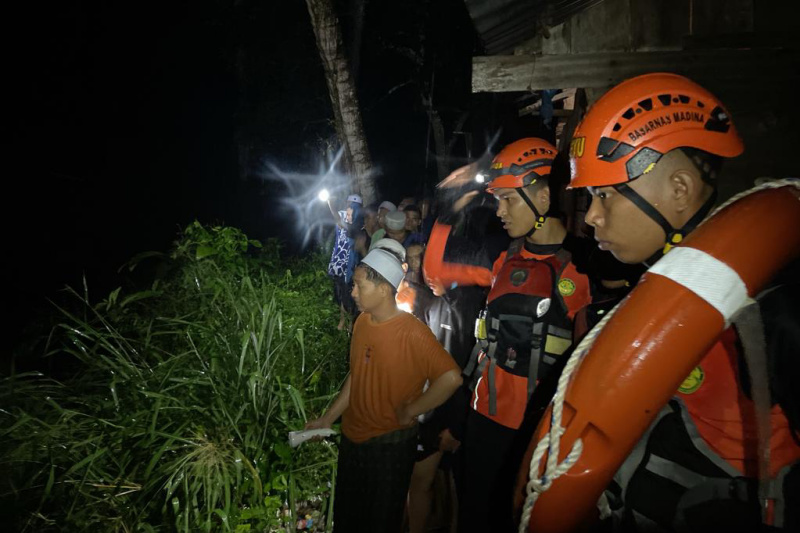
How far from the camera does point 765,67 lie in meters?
2.38

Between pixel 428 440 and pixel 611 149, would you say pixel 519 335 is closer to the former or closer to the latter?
pixel 611 149

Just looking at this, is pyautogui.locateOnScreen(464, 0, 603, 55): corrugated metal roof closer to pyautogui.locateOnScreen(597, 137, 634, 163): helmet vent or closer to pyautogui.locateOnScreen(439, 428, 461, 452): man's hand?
pyautogui.locateOnScreen(597, 137, 634, 163): helmet vent

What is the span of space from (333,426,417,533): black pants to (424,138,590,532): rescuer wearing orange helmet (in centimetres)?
40

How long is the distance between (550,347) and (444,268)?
788 millimetres

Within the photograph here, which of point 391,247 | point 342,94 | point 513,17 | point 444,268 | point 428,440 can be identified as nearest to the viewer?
point 444,268

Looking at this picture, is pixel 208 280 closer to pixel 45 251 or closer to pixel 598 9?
pixel 45 251

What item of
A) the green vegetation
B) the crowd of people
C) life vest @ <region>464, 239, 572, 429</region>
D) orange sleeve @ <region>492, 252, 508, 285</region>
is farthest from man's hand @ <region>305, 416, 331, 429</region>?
orange sleeve @ <region>492, 252, 508, 285</region>

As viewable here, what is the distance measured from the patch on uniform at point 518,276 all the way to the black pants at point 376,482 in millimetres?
1130

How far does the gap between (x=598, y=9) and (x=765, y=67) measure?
1.21m

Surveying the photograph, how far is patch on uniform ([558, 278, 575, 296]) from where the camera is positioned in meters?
2.15

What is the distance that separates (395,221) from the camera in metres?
5.20

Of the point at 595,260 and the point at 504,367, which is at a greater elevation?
the point at 595,260

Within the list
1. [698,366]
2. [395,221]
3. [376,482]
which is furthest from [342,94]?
[698,366]

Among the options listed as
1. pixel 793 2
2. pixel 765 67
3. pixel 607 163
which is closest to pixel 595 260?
pixel 607 163
